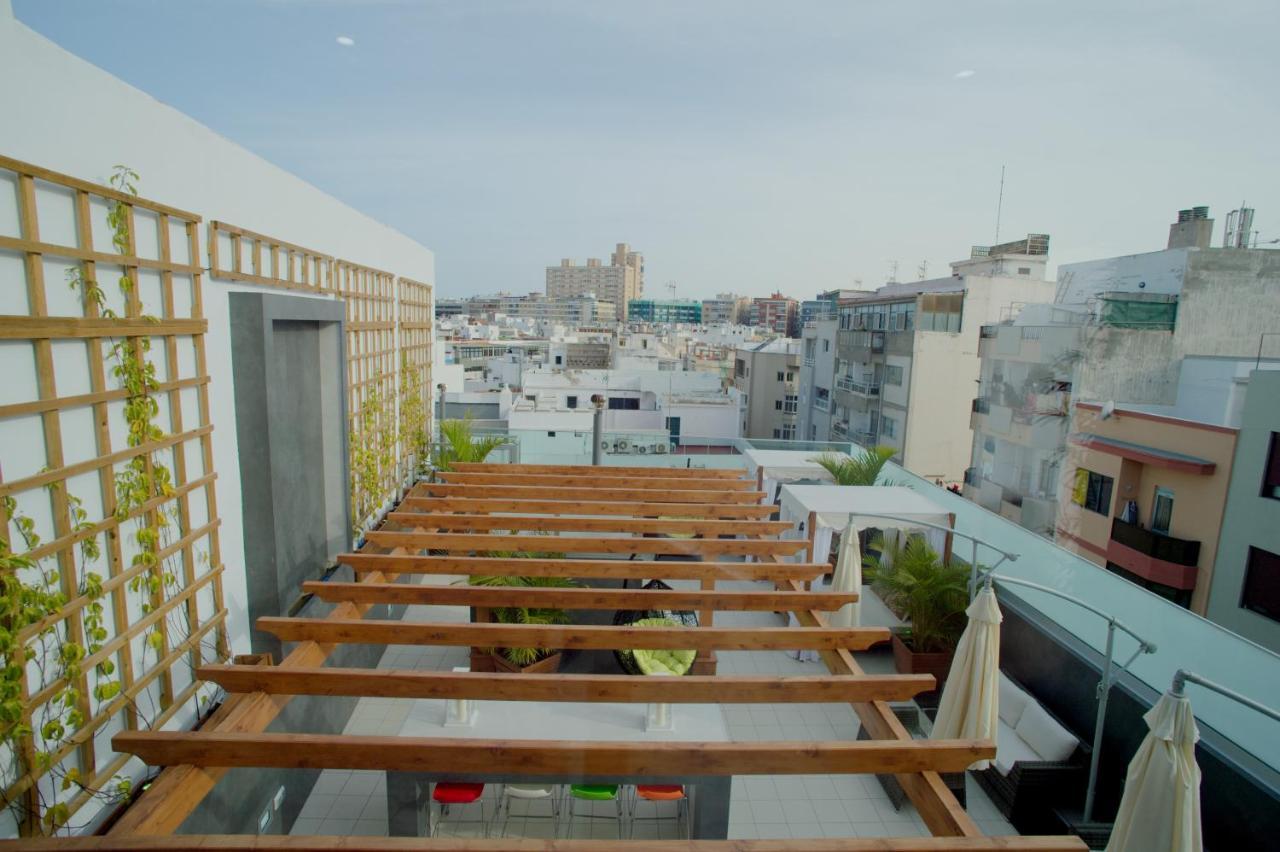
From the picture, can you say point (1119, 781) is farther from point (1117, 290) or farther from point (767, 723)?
point (1117, 290)

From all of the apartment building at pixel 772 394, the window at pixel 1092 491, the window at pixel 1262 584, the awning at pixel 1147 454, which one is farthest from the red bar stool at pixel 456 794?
the apartment building at pixel 772 394

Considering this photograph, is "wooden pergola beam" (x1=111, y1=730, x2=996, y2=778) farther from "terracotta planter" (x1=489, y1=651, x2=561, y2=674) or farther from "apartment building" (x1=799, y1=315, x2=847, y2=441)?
"apartment building" (x1=799, y1=315, x2=847, y2=441)

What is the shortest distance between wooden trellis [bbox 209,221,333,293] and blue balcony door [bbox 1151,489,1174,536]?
1602cm

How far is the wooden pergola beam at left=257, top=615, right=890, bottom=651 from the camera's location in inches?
144

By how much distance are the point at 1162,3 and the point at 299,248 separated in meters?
9.73

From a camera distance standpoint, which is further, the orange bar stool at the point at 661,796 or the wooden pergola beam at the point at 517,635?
the orange bar stool at the point at 661,796

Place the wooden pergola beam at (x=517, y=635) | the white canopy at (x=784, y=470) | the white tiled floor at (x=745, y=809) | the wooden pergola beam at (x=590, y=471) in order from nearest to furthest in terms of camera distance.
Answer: the wooden pergola beam at (x=517, y=635)
the white tiled floor at (x=745, y=809)
the wooden pergola beam at (x=590, y=471)
the white canopy at (x=784, y=470)

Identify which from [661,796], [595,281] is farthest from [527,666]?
[595,281]

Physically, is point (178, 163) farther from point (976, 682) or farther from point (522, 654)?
point (976, 682)

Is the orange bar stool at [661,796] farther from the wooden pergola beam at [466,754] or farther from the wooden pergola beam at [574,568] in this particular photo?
the wooden pergola beam at [466,754]

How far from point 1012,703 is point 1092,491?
1144 cm

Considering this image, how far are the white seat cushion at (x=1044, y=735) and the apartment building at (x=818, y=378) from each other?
78.3ft

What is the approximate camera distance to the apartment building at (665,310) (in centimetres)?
14812

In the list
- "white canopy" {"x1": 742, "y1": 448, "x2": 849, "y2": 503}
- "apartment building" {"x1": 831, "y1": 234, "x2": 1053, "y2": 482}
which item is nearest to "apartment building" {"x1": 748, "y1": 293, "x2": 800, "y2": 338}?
"apartment building" {"x1": 831, "y1": 234, "x2": 1053, "y2": 482}
